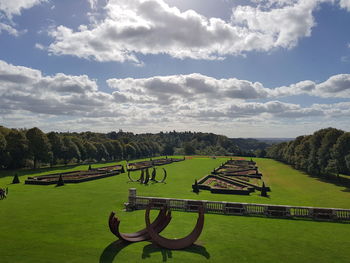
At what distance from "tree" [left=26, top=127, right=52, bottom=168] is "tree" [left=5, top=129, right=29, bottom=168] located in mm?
1448

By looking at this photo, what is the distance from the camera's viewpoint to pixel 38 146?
57188 mm

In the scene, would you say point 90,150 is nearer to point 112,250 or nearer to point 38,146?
point 38,146

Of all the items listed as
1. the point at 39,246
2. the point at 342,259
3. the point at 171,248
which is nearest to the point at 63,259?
the point at 39,246

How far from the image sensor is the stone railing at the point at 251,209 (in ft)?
66.7

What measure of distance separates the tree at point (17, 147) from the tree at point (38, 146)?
4.75 ft

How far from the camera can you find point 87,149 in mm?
79812

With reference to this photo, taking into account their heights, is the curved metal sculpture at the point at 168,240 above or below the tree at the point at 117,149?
below

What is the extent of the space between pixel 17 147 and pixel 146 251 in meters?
50.6

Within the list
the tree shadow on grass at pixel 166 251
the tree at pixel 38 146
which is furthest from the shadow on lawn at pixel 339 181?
the tree at pixel 38 146

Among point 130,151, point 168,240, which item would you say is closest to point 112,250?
point 168,240

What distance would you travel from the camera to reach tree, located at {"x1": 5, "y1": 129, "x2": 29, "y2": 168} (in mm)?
53406

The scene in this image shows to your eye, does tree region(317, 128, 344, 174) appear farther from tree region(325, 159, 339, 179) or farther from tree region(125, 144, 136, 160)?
tree region(125, 144, 136, 160)

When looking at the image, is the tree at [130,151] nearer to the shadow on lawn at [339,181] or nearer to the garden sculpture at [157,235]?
the shadow on lawn at [339,181]

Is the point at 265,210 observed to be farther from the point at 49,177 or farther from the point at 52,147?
the point at 52,147
